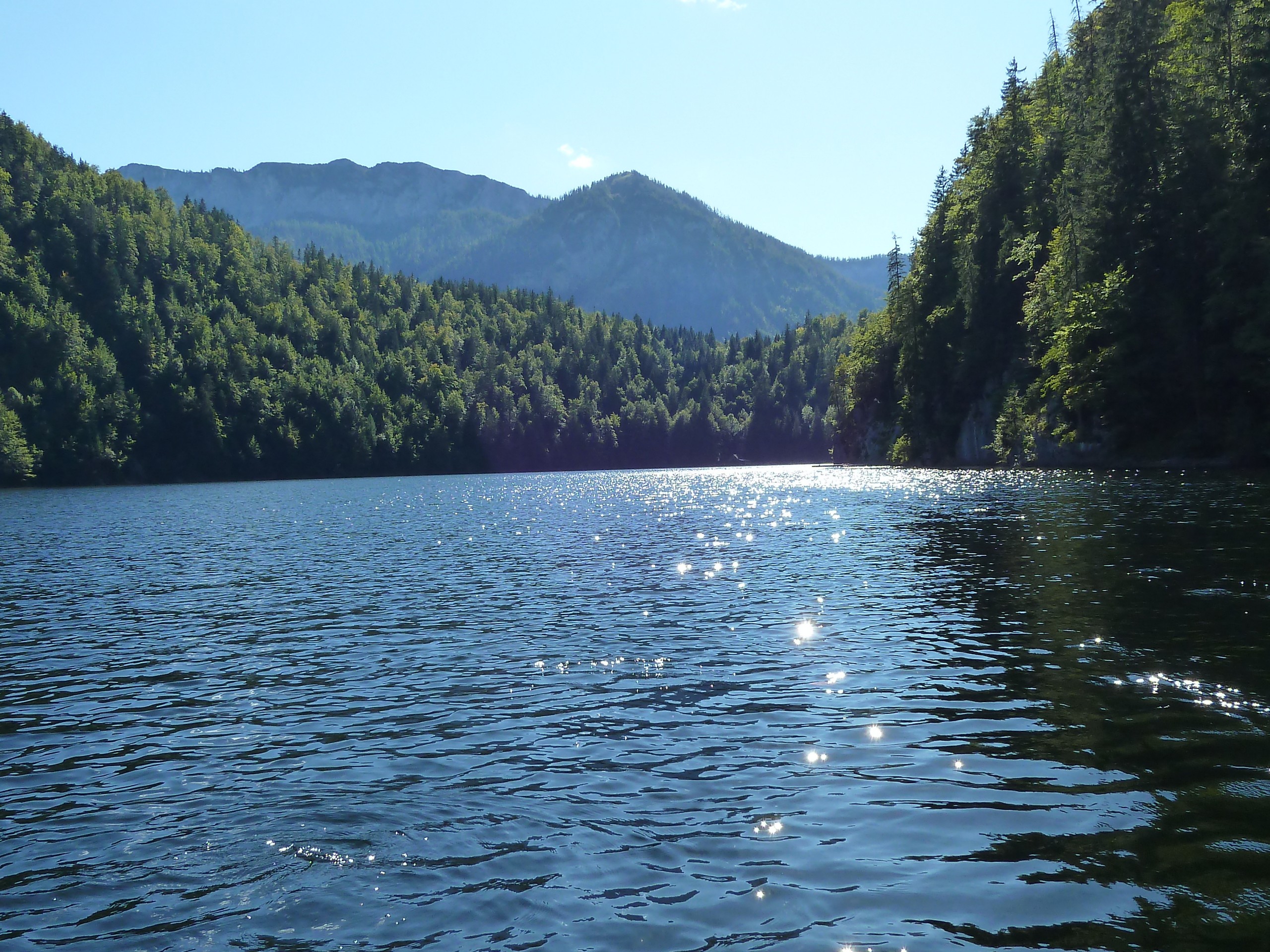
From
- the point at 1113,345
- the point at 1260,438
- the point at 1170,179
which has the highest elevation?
the point at 1170,179

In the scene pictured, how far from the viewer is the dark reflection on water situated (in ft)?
29.0

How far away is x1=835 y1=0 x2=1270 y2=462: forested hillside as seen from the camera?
226 feet

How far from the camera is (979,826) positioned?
407 inches

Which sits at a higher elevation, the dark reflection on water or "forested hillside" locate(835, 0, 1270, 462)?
"forested hillside" locate(835, 0, 1270, 462)

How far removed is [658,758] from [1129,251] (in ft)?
271

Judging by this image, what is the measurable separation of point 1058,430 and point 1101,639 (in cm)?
7412

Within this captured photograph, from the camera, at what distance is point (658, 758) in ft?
44.6

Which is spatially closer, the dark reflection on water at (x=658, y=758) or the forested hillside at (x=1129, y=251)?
the dark reflection on water at (x=658, y=758)

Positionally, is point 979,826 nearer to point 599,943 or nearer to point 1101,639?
point 599,943

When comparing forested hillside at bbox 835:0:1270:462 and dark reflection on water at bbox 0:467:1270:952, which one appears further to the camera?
forested hillside at bbox 835:0:1270:462

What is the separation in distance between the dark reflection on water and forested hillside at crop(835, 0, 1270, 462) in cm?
4605

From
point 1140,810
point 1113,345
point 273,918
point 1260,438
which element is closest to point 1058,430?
point 1113,345

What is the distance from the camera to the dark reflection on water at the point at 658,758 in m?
8.84

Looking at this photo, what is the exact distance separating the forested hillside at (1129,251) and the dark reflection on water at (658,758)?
46047mm
